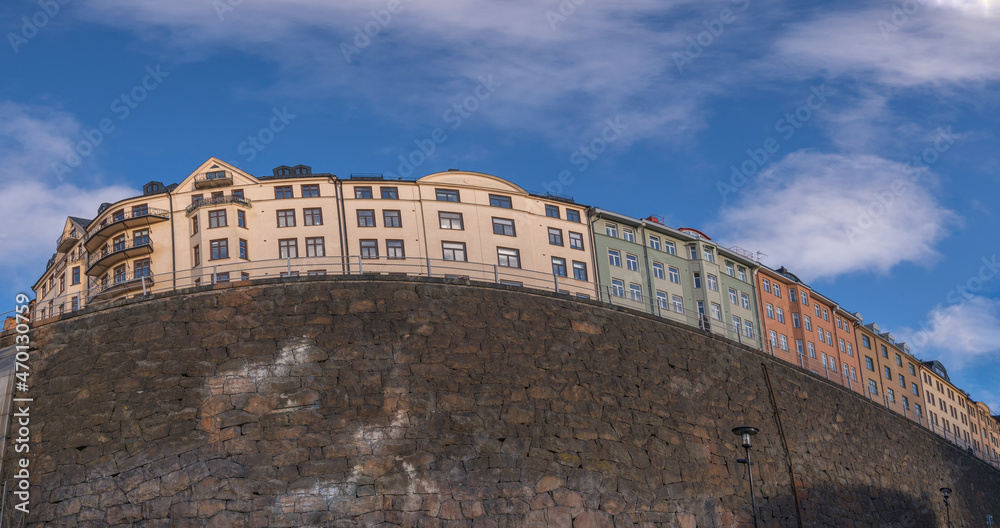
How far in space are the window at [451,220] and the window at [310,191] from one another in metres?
6.64

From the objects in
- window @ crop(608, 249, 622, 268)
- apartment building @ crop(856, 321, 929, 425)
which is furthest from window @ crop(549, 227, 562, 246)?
apartment building @ crop(856, 321, 929, 425)

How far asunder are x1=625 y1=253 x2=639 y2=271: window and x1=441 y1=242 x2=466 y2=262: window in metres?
11.2

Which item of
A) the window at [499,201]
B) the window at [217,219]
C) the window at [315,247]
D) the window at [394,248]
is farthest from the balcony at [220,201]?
the window at [499,201]

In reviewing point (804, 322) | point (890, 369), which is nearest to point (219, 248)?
point (804, 322)

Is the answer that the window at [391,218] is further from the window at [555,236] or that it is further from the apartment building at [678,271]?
the apartment building at [678,271]

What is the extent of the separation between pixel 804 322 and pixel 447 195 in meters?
28.7

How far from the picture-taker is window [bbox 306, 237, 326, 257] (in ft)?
181

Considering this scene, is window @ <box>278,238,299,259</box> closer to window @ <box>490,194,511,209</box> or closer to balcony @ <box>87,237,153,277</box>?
balcony @ <box>87,237,153,277</box>

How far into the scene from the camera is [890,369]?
8238cm

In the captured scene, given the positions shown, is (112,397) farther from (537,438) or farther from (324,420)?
(537,438)

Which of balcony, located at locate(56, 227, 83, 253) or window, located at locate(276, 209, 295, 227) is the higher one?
balcony, located at locate(56, 227, 83, 253)

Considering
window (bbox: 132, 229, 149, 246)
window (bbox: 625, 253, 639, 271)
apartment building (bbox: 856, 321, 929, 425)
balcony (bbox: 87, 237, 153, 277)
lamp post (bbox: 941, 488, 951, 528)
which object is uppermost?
window (bbox: 132, 229, 149, 246)

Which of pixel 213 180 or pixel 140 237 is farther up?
pixel 213 180

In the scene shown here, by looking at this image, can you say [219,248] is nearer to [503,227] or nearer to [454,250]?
[454,250]
